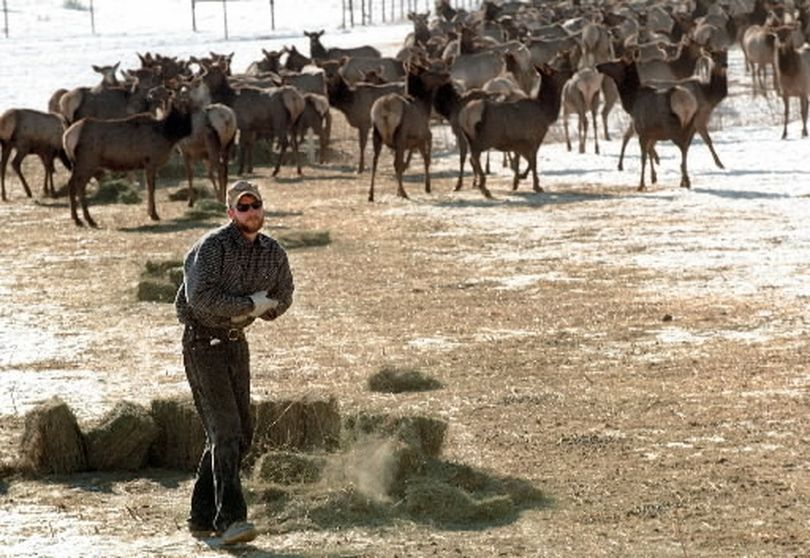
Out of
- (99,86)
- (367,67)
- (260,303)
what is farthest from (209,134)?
(260,303)

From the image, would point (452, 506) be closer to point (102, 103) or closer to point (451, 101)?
point (451, 101)

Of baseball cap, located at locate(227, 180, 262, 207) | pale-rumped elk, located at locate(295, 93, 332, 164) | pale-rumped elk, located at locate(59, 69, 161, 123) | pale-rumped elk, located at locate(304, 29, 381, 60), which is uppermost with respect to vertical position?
baseball cap, located at locate(227, 180, 262, 207)

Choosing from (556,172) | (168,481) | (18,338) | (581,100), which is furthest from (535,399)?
(581,100)

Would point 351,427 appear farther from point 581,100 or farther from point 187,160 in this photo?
point 581,100

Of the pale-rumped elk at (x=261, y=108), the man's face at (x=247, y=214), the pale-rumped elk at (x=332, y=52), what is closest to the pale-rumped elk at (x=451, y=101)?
the pale-rumped elk at (x=261, y=108)

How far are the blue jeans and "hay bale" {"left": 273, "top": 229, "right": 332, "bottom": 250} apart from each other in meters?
12.5

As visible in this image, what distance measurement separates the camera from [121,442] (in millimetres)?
11797

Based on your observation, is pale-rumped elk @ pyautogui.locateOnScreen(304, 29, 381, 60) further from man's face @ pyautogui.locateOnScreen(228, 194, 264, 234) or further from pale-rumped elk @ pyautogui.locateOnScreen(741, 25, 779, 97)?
man's face @ pyautogui.locateOnScreen(228, 194, 264, 234)

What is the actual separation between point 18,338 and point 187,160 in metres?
11.7

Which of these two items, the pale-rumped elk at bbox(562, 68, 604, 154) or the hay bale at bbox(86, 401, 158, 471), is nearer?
the hay bale at bbox(86, 401, 158, 471)

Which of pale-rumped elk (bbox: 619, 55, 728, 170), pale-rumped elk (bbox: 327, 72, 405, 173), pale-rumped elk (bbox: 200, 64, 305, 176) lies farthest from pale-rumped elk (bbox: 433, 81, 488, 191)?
pale-rumped elk (bbox: 200, 64, 305, 176)

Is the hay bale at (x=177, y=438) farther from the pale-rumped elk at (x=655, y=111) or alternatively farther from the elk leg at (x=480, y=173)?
the pale-rumped elk at (x=655, y=111)

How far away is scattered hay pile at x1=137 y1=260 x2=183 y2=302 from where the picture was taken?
19109 millimetres

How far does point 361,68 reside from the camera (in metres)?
44.1
